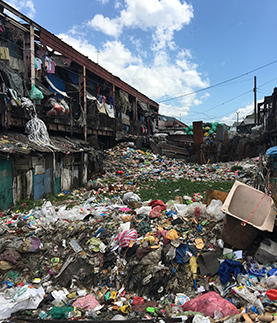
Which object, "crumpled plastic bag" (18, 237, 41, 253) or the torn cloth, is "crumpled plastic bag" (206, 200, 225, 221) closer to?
the torn cloth

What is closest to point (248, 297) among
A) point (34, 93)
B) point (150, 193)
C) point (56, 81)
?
point (150, 193)

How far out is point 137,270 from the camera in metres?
3.57

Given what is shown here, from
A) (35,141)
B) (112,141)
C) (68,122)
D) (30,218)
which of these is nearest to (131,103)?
(112,141)

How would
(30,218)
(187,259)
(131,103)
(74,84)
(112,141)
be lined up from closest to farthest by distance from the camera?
(187,259)
(30,218)
(74,84)
(112,141)
(131,103)

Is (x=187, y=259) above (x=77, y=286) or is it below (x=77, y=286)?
above

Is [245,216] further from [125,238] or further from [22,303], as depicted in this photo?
[22,303]

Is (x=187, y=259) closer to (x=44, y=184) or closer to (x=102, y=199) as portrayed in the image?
(x=102, y=199)

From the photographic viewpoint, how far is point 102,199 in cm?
840

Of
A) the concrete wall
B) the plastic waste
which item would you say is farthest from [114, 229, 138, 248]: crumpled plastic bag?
the concrete wall

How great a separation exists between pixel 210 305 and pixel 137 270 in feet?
4.04

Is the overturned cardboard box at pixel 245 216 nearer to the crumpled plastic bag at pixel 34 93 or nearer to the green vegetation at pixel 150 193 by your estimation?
the green vegetation at pixel 150 193

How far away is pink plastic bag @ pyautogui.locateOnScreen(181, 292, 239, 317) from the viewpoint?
8.93ft

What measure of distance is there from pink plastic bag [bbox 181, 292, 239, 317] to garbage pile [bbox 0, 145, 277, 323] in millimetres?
12

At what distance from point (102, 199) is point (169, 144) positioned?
38.0 feet
